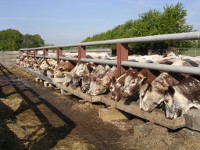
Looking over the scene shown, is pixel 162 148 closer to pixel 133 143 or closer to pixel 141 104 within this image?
pixel 133 143

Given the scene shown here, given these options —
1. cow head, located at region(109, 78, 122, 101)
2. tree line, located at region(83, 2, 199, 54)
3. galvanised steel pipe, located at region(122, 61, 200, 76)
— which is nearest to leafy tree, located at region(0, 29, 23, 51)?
tree line, located at region(83, 2, 199, 54)

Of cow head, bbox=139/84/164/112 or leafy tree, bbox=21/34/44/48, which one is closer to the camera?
cow head, bbox=139/84/164/112

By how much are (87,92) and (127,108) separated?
1500 millimetres

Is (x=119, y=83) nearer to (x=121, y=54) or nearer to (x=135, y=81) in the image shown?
(x=135, y=81)

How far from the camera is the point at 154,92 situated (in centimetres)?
364

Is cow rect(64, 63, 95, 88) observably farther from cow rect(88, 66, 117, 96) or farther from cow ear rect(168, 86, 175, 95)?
cow ear rect(168, 86, 175, 95)

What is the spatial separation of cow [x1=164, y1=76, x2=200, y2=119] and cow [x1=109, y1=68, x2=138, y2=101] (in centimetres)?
93

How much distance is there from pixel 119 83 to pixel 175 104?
4.03 ft

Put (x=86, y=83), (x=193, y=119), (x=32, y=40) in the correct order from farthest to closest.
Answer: (x=32, y=40), (x=86, y=83), (x=193, y=119)

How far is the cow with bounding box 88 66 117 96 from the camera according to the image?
5035 mm

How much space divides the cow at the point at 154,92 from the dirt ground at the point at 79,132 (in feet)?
1.28

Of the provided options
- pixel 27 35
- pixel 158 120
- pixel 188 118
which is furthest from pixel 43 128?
pixel 27 35

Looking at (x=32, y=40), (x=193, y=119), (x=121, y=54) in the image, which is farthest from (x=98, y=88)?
(x=32, y=40)

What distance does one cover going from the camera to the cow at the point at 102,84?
504 centimetres
